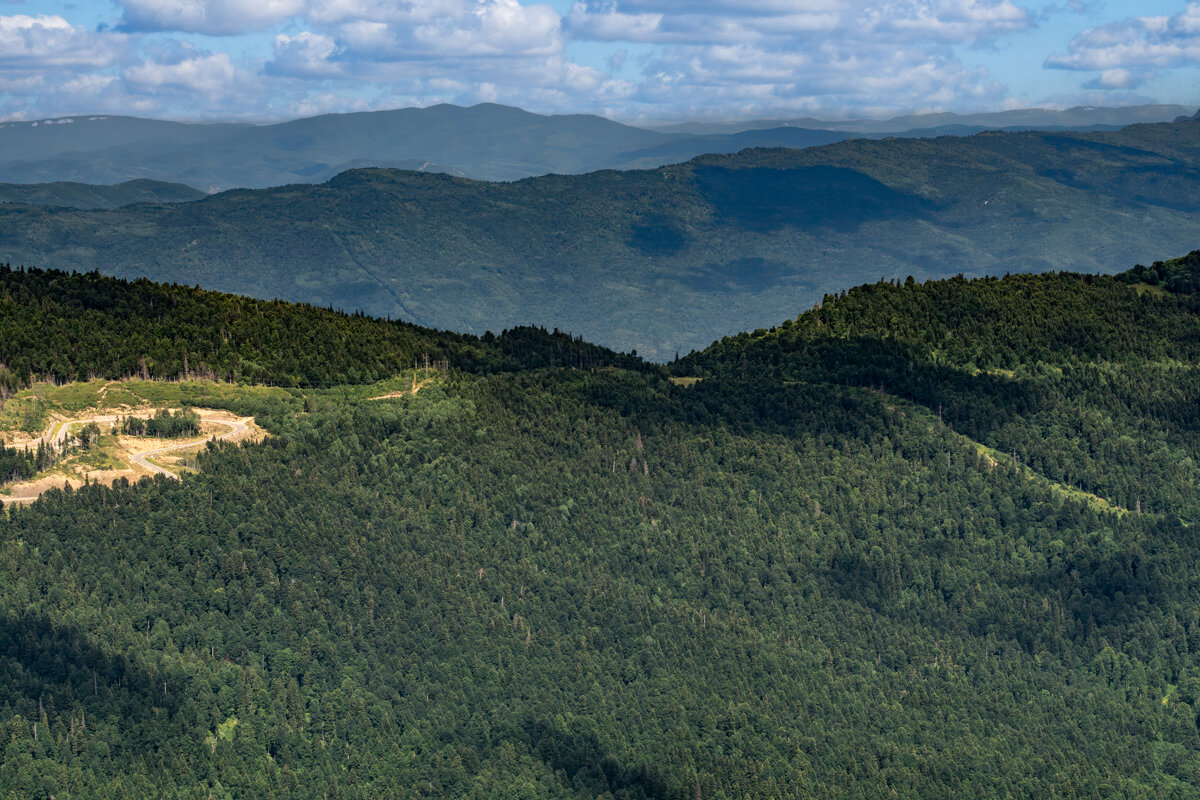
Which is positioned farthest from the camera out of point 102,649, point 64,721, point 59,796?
point 102,649

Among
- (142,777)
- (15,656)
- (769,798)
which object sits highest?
(15,656)

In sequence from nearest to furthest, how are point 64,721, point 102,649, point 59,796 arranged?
point 59,796 → point 64,721 → point 102,649

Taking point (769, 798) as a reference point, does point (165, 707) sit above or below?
above

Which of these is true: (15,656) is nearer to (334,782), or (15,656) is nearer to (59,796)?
(59,796)

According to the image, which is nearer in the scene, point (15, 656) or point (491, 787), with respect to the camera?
point (15, 656)

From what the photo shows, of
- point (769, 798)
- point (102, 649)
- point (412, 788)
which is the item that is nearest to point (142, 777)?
point (102, 649)

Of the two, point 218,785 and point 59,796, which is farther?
point 218,785

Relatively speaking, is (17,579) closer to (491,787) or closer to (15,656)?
(15,656)

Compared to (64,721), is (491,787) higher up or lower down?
lower down

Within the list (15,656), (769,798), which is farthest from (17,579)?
(769,798)
